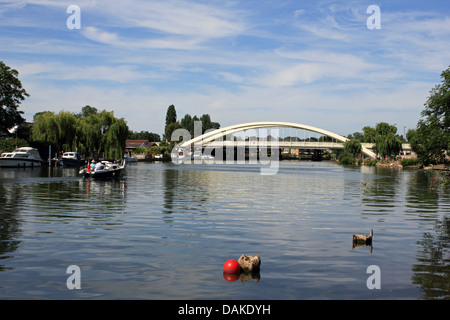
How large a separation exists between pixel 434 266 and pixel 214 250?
21.4 ft

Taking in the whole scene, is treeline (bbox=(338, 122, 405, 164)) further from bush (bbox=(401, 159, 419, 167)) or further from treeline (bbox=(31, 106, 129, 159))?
treeline (bbox=(31, 106, 129, 159))

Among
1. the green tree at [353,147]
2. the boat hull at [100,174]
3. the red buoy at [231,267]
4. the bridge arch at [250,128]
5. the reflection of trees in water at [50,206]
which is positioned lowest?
the red buoy at [231,267]

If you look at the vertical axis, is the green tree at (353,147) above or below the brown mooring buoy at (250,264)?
above

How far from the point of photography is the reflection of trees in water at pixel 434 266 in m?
11.3

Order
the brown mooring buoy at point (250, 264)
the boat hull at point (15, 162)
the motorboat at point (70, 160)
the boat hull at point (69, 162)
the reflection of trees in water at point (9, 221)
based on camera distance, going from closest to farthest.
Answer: the brown mooring buoy at point (250, 264)
the reflection of trees in water at point (9, 221)
the boat hull at point (15, 162)
the motorboat at point (70, 160)
the boat hull at point (69, 162)

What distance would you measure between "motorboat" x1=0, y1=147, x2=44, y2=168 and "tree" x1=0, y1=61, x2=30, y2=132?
6.67 m

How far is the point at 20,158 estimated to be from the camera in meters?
69.4

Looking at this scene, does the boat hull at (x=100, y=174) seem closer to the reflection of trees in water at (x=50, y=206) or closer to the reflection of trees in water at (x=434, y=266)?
the reflection of trees in water at (x=50, y=206)

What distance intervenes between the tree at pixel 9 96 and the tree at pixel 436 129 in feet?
222

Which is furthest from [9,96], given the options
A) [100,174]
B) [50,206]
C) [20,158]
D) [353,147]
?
[353,147]

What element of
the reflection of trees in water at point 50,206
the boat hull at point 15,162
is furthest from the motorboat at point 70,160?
the reflection of trees in water at point 50,206

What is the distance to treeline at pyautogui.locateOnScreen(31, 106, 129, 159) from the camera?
7756cm

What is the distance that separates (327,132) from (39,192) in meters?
138

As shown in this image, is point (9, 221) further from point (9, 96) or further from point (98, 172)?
point (9, 96)
